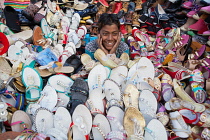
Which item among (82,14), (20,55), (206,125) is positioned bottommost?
(206,125)

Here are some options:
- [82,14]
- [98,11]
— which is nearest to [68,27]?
[82,14]

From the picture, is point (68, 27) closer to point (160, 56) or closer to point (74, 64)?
point (74, 64)

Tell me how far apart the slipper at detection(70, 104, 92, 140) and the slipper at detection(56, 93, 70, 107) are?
6.2 inches

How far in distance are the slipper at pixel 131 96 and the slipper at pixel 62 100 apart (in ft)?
1.09

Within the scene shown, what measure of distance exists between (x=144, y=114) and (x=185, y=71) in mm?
484

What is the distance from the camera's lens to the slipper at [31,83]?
0.97 m

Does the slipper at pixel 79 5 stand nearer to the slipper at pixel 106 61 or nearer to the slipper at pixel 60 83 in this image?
the slipper at pixel 106 61

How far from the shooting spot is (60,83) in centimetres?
100

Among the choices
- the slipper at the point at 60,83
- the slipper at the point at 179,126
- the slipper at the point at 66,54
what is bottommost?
the slipper at the point at 179,126

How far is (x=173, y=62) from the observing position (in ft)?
4.14

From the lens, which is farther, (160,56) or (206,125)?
(160,56)

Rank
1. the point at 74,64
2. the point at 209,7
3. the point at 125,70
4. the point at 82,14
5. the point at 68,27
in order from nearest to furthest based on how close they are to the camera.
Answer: the point at 125,70 < the point at 74,64 < the point at 209,7 < the point at 68,27 < the point at 82,14

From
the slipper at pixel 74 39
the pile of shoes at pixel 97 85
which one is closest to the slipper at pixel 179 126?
the pile of shoes at pixel 97 85

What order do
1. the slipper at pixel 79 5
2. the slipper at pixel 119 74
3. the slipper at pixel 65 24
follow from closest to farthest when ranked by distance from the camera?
the slipper at pixel 119 74 → the slipper at pixel 65 24 → the slipper at pixel 79 5
